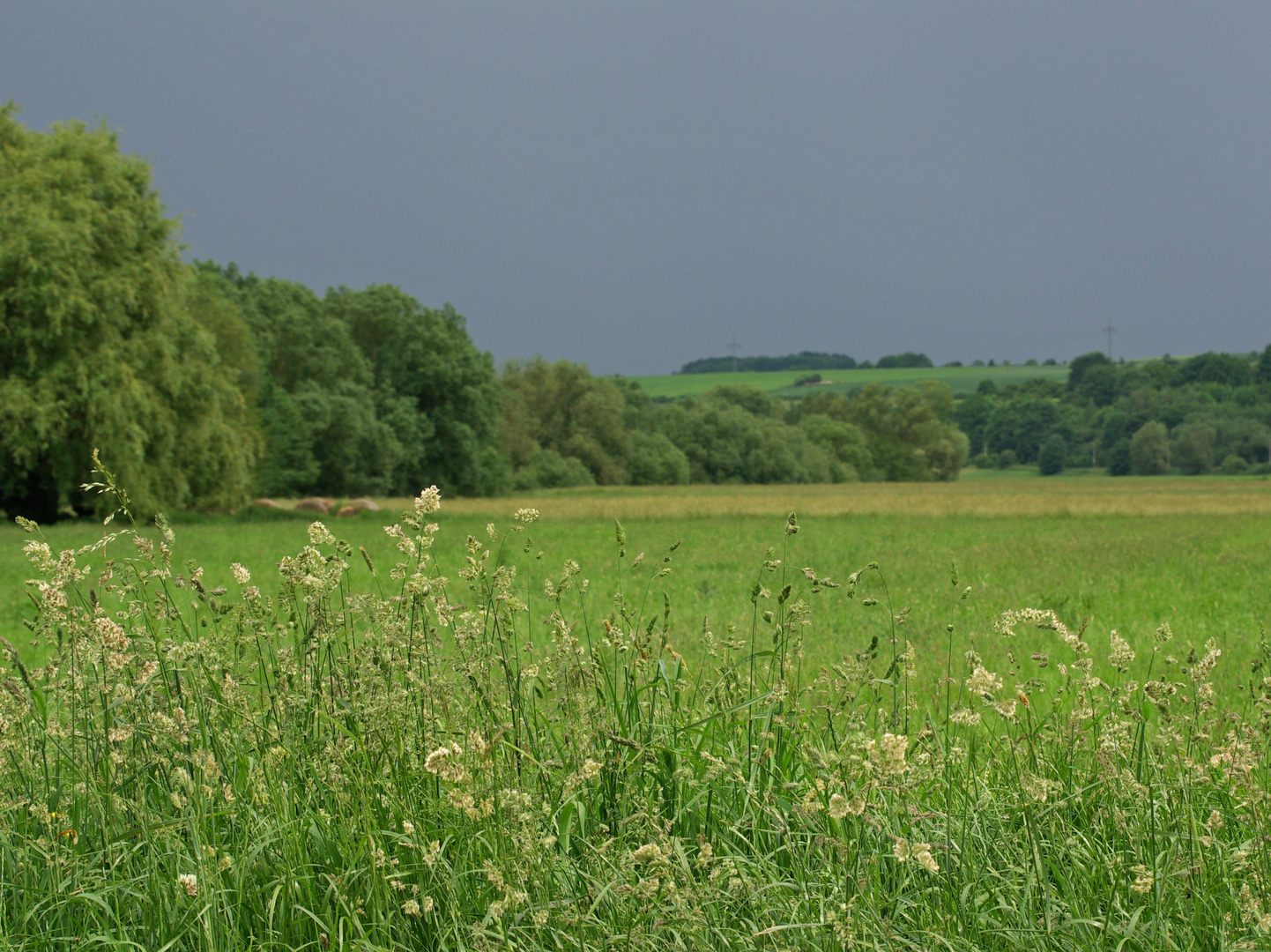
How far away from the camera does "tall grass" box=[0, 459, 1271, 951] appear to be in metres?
2.26

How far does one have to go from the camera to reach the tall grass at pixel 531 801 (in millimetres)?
2262

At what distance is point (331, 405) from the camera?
175 ft

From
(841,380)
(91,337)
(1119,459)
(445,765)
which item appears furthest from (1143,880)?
(841,380)

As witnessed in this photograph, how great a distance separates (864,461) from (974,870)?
119 metres

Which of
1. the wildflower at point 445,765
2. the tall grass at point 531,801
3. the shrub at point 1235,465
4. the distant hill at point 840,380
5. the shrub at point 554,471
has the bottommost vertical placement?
the shrub at point 1235,465

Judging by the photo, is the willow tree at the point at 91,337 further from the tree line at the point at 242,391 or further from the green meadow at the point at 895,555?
the green meadow at the point at 895,555

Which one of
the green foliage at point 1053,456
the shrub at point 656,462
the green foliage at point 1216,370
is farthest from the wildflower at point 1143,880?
the green foliage at point 1216,370

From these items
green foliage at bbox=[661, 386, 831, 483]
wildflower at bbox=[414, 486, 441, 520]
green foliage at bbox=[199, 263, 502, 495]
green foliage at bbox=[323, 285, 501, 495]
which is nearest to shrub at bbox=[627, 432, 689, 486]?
green foliage at bbox=[661, 386, 831, 483]

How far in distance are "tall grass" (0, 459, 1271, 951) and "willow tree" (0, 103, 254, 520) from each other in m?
28.6

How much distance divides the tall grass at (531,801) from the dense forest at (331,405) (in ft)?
98.1

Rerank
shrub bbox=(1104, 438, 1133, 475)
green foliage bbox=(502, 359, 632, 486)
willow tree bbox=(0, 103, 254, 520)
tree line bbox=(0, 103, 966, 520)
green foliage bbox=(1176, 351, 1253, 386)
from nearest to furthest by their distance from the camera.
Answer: willow tree bbox=(0, 103, 254, 520) < tree line bbox=(0, 103, 966, 520) < green foliage bbox=(502, 359, 632, 486) < shrub bbox=(1104, 438, 1133, 475) < green foliage bbox=(1176, 351, 1253, 386)

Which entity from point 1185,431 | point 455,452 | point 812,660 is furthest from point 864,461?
point 812,660

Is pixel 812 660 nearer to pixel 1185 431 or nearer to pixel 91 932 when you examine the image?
pixel 91 932

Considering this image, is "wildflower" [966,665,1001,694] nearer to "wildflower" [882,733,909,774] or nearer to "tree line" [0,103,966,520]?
"wildflower" [882,733,909,774]
